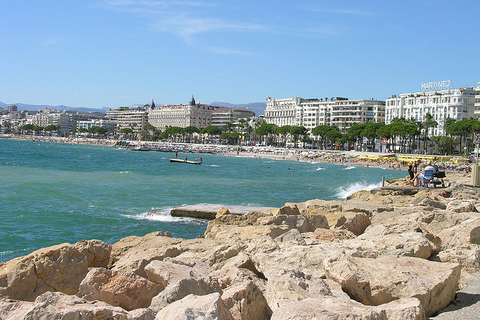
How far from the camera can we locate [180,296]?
5074 mm

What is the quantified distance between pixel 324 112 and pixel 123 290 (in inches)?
5117

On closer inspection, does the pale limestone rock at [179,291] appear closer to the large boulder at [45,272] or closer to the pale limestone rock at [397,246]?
the large boulder at [45,272]

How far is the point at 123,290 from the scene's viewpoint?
583 cm

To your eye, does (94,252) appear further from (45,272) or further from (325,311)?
(325,311)

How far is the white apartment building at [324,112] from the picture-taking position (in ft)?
405

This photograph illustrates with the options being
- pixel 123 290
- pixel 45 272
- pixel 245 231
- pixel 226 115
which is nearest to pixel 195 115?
pixel 226 115

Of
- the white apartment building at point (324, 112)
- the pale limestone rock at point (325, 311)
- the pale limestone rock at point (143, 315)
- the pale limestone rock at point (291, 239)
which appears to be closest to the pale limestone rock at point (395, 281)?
the pale limestone rock at point (325, 311)

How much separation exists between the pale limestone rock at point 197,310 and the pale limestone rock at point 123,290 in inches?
53.9

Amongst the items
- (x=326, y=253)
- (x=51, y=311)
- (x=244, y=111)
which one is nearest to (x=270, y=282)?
(x=326, y=253)

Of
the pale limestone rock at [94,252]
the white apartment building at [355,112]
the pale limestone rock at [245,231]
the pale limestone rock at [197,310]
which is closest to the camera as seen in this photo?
the pale limestone rock at [197,310]

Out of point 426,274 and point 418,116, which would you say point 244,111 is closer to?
point 418,116

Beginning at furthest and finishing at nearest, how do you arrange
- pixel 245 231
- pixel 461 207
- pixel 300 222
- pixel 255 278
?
1. pixel 461 207
2. pixel 300 222
3. pixel 245 231
4. pixel 255 278

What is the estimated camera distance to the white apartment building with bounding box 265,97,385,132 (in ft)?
405

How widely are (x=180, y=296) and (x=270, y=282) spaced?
3.46 ft
